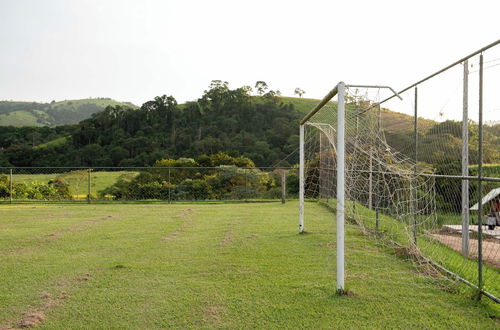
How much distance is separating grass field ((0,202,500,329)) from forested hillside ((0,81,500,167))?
974 inches

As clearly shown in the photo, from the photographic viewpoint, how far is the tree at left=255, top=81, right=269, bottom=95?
51819 millimetres

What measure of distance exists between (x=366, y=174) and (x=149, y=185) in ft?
35.9

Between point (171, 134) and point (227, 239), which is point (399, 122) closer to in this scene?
point (227, 239)

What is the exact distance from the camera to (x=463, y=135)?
15.5ft

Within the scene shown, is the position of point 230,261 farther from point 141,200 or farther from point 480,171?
point 141,200

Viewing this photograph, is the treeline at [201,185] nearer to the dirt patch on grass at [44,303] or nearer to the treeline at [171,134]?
the dirt patch on grass at [44,303]

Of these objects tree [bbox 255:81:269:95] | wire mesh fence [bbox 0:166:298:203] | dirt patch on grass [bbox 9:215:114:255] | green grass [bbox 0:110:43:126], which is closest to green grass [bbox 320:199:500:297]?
dirt patch on grass [bbox 9:215:114:255]

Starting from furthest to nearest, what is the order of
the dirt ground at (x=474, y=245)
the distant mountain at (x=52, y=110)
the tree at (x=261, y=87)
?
1. the distant mountain at (x=52, y=110)
2. the tree at (x=261, y=87)
3. the dirt ground at (x=474, y=245)

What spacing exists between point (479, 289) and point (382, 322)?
43.8 inches

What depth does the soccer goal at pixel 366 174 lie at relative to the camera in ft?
13.8

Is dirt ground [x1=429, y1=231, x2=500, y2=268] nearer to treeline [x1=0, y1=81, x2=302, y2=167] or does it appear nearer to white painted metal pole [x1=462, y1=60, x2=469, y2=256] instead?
white painted metal pole [x1=462, y1=60, x2=469, y2=256]

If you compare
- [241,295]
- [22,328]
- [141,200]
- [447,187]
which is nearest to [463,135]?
[447,187]

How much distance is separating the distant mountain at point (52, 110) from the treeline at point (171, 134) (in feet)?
133

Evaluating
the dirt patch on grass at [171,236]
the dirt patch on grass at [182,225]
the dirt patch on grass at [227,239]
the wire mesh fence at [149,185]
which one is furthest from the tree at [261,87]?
the dirt patch on grass at [227,239]
